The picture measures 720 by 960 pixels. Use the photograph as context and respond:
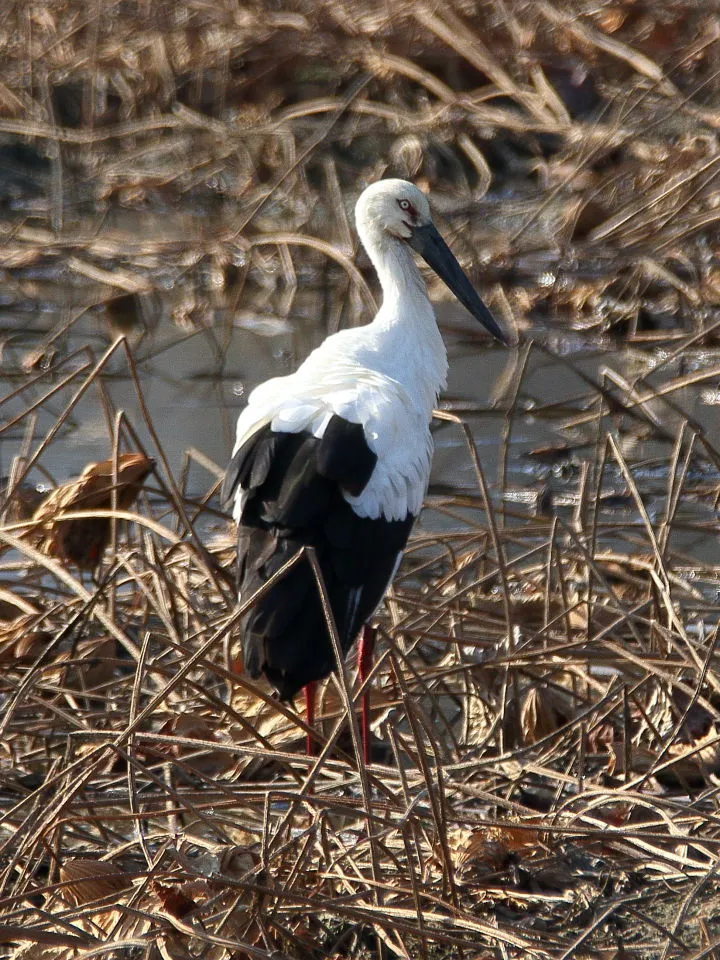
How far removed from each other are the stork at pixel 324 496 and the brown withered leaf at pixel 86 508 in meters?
0.32

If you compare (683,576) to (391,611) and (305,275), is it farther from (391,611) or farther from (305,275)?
(305,275)

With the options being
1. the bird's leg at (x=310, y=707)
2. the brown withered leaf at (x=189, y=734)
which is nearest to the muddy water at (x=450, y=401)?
the bird's leg at (x=310, y=707)

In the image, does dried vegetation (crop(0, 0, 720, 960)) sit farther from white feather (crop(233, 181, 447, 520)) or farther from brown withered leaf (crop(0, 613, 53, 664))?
white feather (crop(233, 181, 447, 520))

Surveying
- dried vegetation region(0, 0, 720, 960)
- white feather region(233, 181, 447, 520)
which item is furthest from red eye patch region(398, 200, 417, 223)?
dried vegetation region(0, 0, 720, 960)

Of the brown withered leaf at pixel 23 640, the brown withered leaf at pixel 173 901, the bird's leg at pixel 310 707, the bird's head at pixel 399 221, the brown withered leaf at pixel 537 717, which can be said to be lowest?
the brown withered leaf at pixel 537 717

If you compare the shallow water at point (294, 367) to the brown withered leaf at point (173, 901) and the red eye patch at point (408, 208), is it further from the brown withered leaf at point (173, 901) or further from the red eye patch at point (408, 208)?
the brown withered leaf at point (173, 901)

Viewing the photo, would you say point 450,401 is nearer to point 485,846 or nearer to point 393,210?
point 393,210

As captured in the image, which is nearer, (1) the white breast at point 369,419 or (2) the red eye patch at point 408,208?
(1) the white breast at point 369,419

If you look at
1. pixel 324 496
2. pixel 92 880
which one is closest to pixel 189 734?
pixel 324 496

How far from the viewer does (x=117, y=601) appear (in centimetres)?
435

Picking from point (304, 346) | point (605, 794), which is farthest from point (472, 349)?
point (605, 794)

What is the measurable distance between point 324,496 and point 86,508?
79 cm

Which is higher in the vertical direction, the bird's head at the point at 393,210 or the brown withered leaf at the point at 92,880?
the bird's head at the point at 393,210

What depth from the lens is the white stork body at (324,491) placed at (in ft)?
10.8
